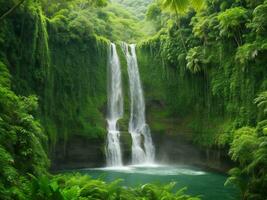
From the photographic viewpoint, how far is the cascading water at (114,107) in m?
24.5

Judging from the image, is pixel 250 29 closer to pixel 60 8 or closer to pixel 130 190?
pixel 60 8

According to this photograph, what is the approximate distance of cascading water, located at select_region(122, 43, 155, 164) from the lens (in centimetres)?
2525

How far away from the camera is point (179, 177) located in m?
20.0

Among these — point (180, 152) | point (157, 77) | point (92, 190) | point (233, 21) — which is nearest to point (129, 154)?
point (180, 152)

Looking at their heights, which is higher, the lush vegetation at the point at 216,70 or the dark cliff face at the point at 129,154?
the lush vegetation at the point at 216,70

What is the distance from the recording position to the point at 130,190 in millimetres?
7996

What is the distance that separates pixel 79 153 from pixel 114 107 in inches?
177

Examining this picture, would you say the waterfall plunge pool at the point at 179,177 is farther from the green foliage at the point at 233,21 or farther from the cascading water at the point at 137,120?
the green foliage at the point at 233,21

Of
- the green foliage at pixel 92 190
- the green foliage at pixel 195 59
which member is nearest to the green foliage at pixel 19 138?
the green foliage at pixel 92 190

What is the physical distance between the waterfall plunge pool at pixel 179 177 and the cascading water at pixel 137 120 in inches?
49.7

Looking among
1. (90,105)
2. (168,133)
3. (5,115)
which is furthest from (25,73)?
(5,115)

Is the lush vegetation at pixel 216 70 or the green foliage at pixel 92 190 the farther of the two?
the lush vegetation at pixel 216 70

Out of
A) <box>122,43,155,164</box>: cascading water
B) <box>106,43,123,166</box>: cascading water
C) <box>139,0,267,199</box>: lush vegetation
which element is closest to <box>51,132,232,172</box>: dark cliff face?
<box>106,43,123,166</box>: cascading water

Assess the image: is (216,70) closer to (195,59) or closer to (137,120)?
(195,59)
